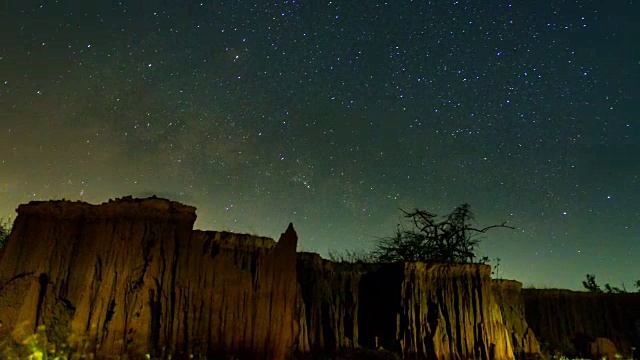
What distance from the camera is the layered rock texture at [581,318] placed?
32.0m

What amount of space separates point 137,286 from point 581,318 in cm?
2745

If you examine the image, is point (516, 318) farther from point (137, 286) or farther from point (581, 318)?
point (137, 286)

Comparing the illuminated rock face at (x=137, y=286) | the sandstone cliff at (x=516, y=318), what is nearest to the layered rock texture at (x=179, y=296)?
the illuminated rock face at (x=137, y=286)

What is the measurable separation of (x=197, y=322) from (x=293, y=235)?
4.86 m

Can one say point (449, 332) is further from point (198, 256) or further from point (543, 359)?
point (198, 256)

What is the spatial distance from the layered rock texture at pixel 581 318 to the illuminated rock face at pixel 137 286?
63.7ft

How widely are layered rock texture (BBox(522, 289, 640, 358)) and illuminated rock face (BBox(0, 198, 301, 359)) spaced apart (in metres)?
19.4

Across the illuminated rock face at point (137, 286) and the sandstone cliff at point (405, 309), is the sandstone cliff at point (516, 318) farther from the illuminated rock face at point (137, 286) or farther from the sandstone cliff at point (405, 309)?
the illuminated rock face at point (137, 286)

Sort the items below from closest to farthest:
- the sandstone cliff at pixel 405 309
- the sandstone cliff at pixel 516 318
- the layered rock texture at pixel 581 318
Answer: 1. the sandstone cliff at pixel 405 309
2. the sandstone cliff at pixel 516 318
3. the layered rock texture at pixel 581 318

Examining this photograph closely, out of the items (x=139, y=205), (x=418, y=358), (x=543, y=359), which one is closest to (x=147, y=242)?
(x=139, y=205)

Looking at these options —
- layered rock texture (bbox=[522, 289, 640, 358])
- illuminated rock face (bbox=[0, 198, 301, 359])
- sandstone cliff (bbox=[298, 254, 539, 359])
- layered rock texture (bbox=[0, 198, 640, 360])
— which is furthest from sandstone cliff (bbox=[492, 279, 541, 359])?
illuminated rock face (bbox=[0, 198, 301, 359])

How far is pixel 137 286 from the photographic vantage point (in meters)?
17.2

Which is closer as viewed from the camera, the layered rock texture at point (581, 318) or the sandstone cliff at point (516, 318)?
the sandstone cliff at point (516, 318)

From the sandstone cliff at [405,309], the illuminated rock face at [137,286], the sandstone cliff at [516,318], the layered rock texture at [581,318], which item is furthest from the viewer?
the layered rock texture at [581,318]
